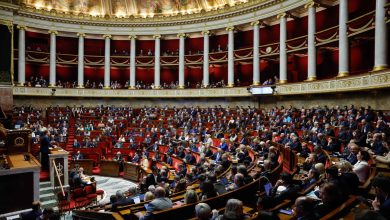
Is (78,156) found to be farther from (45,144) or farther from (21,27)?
(21,27)

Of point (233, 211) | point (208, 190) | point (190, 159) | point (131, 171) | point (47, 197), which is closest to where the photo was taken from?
point (233, 211)

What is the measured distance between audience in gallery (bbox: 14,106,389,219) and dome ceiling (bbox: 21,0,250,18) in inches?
411

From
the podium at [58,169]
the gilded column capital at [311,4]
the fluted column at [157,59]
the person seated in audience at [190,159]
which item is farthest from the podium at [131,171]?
the fluted column at [157,59]

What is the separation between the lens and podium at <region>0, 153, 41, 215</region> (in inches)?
304

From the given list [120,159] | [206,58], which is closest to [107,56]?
[206,58]

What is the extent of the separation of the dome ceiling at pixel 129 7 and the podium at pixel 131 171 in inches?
702

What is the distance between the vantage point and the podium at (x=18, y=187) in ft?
25.3

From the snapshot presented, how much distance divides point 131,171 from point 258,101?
12.6 meters

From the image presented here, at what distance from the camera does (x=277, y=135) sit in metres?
12.4

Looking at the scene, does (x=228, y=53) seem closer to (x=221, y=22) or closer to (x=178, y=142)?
(x=221, y=22)

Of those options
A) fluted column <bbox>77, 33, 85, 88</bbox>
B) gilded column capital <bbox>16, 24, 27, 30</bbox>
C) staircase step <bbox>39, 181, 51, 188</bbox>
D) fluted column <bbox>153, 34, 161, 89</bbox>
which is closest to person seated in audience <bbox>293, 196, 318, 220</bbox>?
staircase step <bbox>39, 181, 51, 188</bbox>

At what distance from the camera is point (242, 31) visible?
26.7 meters

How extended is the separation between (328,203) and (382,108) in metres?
11.4

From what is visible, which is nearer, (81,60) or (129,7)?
(81,60)
